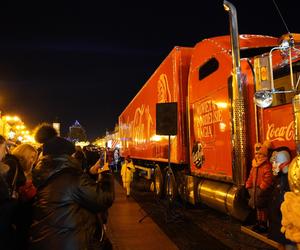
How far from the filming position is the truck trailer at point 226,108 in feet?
17.2

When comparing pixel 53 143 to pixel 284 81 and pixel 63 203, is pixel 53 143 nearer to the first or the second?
pixel 63 203

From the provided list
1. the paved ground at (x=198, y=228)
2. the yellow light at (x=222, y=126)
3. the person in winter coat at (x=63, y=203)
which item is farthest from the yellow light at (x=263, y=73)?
the paved ground at (x=198, y=228)

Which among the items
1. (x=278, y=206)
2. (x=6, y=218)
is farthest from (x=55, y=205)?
(x=278, y=206)

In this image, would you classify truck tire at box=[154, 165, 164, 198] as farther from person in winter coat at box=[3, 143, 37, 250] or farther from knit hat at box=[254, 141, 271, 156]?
person in winter coat at box=[3, 143, 37, 250]

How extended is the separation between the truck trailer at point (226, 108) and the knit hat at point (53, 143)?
2.25 m

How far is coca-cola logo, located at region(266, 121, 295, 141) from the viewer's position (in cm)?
522

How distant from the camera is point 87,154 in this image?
435 centimetres

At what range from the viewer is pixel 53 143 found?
285cm

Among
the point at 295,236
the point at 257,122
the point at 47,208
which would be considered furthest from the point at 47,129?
the point at 257,122

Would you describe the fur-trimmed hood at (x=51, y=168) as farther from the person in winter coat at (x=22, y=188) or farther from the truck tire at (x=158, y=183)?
the truck tire at (x=158, y=183)

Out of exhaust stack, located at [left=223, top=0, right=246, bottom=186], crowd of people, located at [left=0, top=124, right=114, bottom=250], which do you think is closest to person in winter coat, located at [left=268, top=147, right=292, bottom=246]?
exhaust stack, located at [left=223, top=0, right=246, bottom=186]

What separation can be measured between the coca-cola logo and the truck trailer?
0.5 inches

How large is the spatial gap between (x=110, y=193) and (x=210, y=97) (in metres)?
5.32

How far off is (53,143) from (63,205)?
1.60ft
